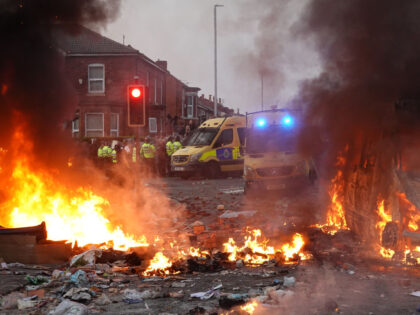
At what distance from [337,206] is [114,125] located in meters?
24.6

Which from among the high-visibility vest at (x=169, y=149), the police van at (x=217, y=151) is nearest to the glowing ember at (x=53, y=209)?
the police van at (x=217, y=151)

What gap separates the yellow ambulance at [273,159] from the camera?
12969 millimetres

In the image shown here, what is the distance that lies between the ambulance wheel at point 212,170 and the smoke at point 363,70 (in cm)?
1092

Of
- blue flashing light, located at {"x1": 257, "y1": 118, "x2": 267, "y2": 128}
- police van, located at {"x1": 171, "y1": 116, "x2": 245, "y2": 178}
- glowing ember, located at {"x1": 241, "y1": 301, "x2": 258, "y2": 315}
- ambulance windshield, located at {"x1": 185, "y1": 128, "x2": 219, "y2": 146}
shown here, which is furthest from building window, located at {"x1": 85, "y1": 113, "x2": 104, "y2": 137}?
glowing ember, located at {"x1": 241, "y1": 301, "x2": 258, "y2": 315}

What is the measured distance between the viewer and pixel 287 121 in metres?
12.5

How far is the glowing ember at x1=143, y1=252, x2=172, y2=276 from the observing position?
643 centimetres

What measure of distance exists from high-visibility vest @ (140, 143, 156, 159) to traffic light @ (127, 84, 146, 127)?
11266 millimetres

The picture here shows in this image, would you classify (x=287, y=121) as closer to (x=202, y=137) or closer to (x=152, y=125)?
(x=202, y=137)

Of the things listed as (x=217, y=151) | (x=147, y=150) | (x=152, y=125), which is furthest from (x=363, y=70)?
(x=152, y=125)

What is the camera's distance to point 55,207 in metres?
8.71

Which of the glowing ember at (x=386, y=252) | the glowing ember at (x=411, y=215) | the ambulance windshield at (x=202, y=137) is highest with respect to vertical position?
the ambulance windshield at (x=202, y=137)

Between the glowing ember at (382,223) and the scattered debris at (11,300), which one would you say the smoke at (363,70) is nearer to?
the glowing ember at (382,223)

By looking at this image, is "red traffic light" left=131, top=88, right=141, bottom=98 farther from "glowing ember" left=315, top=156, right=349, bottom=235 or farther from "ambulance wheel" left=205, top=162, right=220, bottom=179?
"ambulance wheel" left=205, top=162, right=220, bottom=179

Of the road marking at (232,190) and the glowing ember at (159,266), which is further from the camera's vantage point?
the road marking at (232,190)
